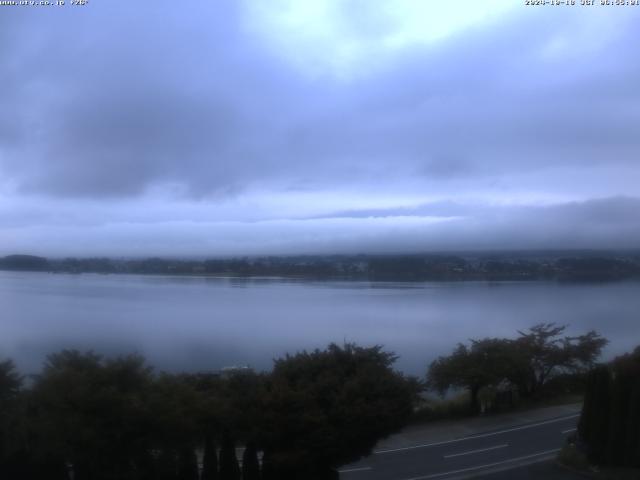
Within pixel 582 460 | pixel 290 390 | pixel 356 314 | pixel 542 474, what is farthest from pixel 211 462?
pixel 356 314

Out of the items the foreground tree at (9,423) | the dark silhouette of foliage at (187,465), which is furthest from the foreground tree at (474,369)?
the foreground tree at (9,423)

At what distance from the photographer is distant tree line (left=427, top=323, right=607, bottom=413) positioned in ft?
74.3

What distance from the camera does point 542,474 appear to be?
1352cm

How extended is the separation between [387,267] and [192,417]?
42456 mm

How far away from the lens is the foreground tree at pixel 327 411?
36.7 ft


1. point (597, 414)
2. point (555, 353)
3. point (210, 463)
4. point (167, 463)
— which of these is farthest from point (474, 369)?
point (167, 463)

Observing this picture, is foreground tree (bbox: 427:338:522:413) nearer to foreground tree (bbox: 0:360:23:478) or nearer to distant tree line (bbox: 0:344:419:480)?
distant tree line (bbox: 0:344:419:480)

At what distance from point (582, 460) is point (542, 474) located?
1.02m

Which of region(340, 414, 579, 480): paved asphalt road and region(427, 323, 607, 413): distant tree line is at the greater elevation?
region(427, 323, 607, 413): distant tree line

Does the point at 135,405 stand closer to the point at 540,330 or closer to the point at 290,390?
the point at 290,390

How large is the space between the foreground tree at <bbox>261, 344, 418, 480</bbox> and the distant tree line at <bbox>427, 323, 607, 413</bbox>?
35.5 ft

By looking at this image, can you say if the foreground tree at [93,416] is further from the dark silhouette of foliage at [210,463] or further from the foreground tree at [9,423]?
the dark silhouette of foliage at [210,463]

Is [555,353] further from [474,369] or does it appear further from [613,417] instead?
[613,417]

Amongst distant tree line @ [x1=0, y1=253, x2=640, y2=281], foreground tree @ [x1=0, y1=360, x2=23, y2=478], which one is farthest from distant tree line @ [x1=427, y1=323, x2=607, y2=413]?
distant tree line @ [x1=0, y1=253, x2=640, y2=281]
